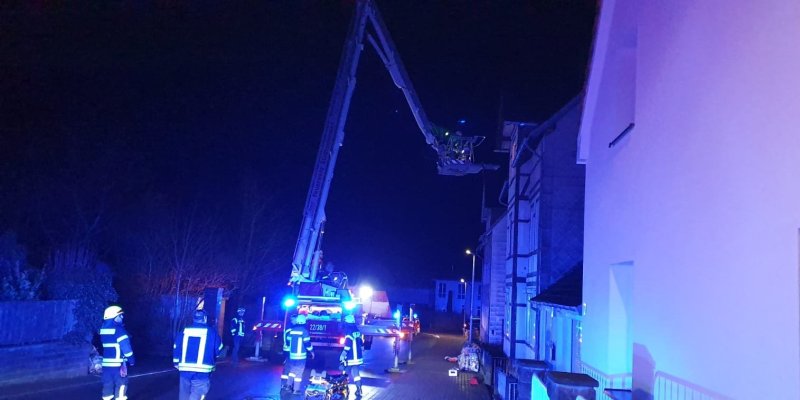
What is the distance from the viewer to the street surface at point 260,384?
508 inches

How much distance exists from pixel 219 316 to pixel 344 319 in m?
5.43

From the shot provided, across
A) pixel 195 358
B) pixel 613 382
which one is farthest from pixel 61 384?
pixel 613 382

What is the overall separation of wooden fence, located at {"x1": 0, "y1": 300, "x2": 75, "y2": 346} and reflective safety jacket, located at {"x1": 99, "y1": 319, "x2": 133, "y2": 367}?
4478 millimetres

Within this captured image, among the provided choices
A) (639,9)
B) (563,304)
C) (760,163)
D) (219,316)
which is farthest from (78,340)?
(760,163)

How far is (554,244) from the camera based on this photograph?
17.2 metres

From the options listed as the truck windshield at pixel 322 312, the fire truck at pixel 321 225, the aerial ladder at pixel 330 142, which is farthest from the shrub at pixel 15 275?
the truck windshield at pixel 322 312

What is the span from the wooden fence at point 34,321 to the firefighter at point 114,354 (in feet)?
14.4

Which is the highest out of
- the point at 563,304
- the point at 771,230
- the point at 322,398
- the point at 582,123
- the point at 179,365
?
the point at 582,123

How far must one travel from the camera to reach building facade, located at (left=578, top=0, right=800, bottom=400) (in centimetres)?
377

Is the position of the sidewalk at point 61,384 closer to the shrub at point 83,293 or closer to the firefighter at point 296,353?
the shrub at point 83,293

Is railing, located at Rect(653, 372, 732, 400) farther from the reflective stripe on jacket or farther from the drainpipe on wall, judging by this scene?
the drainpipe on wall

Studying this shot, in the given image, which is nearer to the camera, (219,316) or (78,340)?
(78,340)

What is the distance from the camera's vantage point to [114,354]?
1034 centimetres

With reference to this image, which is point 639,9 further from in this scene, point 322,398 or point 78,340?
point 78,340
